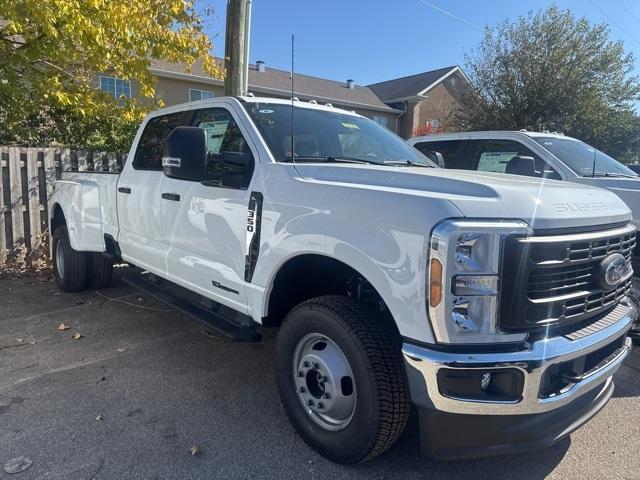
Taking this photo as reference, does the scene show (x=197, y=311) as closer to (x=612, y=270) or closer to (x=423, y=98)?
(x=612, y=270)

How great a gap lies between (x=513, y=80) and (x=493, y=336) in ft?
59.4

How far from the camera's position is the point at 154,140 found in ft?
15.5

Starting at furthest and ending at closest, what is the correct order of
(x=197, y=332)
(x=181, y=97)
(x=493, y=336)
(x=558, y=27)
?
(x=181, y=97) → (x=558, y=27) → (x=197, y=332) → (x=493, y=336)

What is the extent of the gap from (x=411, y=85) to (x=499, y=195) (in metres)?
32.8

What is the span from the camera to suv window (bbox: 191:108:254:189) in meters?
3.25

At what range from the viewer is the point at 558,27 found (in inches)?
683

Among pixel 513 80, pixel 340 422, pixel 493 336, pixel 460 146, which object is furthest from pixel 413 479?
pixel 513 80

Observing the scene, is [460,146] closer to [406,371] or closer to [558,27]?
[406,371]

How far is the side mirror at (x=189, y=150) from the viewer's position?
312cm

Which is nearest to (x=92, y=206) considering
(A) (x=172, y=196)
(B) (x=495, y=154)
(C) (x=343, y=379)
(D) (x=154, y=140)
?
(D) (x=154, y=140)

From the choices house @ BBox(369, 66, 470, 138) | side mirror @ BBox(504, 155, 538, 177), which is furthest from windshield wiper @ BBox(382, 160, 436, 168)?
house @ BBox(369, 66, 470, 138)

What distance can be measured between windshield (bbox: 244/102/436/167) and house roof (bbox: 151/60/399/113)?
64.7 feet

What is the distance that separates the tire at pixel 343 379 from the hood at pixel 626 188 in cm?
366

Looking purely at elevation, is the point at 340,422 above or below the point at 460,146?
below
